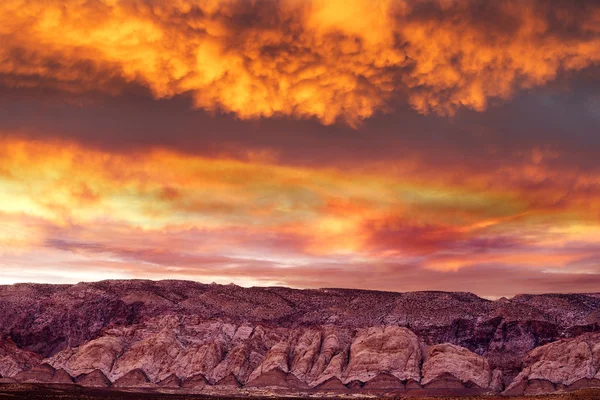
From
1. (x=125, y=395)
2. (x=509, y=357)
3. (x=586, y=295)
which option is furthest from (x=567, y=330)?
(x=125, y=395)

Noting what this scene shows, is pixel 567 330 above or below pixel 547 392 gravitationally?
above

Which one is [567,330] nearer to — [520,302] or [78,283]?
[520,302]

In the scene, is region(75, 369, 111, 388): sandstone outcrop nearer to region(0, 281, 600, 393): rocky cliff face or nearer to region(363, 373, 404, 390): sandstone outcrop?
region(0, 281, 600, 393): rocky cliff face

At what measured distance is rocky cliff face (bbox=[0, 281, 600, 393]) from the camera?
117 metres

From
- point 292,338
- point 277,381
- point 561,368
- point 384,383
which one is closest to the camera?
point 561,368

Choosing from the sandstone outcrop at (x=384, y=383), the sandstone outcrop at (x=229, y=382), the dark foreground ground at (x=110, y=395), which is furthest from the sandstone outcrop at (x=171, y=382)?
the sandstone outcrop at (x=384, y=383)

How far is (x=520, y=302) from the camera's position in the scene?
536ft

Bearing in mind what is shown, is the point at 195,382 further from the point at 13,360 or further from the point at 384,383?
the point at 13,360

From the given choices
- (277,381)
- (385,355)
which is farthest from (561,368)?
(277,381)

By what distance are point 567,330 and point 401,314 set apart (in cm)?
3476

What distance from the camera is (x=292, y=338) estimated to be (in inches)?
5256

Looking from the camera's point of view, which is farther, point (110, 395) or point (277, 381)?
point (277, 381)

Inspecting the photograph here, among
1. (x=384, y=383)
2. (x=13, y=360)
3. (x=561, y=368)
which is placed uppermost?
(x=561, y=368)

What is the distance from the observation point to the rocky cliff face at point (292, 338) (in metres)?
117
